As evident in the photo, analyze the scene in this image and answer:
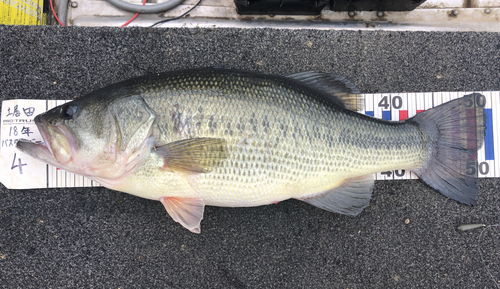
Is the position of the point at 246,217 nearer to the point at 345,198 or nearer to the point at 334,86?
the point at 345,198

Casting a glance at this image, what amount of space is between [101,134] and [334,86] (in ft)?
3.65

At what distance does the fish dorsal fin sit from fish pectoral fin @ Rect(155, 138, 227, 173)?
54 centimetres

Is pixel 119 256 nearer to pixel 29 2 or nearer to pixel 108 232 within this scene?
pixel 108 232

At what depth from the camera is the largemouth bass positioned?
3.77 feet

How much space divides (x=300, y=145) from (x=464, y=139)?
2.95 ft

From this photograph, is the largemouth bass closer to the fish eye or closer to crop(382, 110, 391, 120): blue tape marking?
the fish eye

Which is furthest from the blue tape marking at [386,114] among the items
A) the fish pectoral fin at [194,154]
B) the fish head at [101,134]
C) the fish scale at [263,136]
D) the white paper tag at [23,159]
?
the white paper tag at [23,159]

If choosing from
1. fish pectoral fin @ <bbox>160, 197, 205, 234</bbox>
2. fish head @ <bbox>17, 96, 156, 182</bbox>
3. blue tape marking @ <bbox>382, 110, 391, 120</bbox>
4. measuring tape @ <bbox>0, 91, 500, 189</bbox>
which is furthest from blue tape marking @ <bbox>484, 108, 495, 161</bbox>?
fish head @ <bbox>17, 96, 156, 182</bbox>

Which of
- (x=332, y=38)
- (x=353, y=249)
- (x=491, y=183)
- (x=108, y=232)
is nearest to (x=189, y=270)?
(x=108, y=232)

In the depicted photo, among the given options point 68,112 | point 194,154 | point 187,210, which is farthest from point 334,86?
point 68,112

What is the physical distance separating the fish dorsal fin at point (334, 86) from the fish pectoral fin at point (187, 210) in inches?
30.7

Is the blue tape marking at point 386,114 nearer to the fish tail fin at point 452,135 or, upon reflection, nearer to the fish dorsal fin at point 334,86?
the fish tail fin at point 452,135

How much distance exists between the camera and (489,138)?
158cm

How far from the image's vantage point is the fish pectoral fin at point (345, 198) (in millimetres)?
1382
